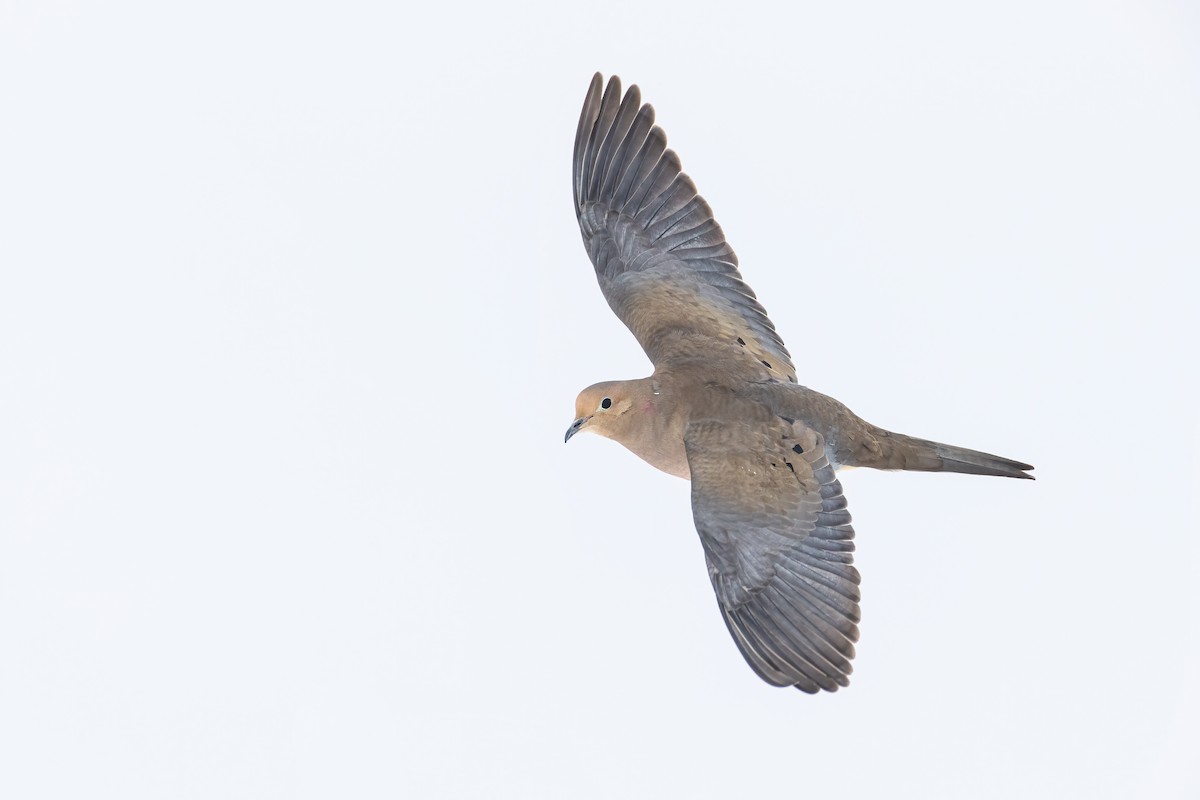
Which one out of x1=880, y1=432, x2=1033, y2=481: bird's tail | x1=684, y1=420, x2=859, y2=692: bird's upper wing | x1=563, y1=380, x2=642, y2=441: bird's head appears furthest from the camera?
x1=563, y1=380, x2=642, y2=441: bird's head

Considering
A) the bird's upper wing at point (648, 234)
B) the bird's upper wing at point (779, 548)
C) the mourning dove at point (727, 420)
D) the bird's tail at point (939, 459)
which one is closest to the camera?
the bird's upper wing at point (779, 548)

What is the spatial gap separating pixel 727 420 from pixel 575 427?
2.34ft

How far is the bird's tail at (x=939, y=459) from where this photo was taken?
632cm

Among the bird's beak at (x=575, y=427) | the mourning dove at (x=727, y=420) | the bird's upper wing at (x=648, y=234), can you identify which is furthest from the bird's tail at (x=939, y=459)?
the bird's beak at (x=575, y=427)

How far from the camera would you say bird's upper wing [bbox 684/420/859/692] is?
5.66m

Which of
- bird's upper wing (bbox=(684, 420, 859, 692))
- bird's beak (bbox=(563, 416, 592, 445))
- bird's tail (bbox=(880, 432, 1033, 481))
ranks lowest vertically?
bird's upper wing (bbox=(684, 420, 859, 692))

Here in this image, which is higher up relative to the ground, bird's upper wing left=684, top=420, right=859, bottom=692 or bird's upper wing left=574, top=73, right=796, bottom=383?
bird's upper wing left=574, top=73, right=796, bottom=383

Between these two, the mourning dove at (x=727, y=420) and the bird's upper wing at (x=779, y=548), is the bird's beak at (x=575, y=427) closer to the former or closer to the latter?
the mourning dove at (x=727, y=420)

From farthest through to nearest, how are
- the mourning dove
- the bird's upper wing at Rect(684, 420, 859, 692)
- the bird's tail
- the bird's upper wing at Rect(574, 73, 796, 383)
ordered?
the bird's upper wing at Rect(574, 73, 796, 383)
the bird's tail
the mourning dove
the bird's upper wing at Rect(684, 420, 859, 692)

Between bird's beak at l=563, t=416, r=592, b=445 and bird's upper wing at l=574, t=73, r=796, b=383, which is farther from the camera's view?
bird's upper wing at l=574, t=73, r=796, b=383

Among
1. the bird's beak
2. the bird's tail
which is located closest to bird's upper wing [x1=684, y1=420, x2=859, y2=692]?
the bird's tail

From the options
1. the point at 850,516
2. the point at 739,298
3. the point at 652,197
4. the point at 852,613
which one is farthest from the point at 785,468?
Answer: the point at 652,197

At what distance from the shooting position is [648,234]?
291 inches

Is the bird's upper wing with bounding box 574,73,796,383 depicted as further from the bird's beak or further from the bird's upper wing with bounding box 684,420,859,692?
the bird's upper wing with bounding box 684,420,859,692
